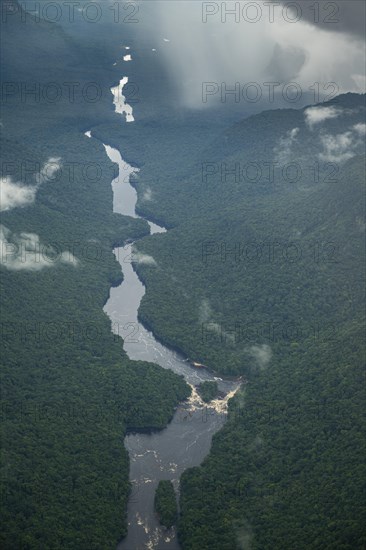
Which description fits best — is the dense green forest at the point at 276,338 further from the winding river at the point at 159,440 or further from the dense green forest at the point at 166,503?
the winding river at the point at 159,440

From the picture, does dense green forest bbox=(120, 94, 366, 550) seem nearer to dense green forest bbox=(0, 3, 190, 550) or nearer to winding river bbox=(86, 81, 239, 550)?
winding river bbox=(86, 81, 239, 550)

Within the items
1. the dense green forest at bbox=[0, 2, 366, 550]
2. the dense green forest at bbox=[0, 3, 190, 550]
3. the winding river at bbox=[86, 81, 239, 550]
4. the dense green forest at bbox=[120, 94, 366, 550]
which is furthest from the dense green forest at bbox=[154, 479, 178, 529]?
the dense green forest at bbox=[0, 3, 190, 550]

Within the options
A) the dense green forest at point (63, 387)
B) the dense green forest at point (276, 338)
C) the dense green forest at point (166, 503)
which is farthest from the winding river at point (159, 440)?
the dense green forest at point (276, 338)

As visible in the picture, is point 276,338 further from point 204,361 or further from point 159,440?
point 159,440

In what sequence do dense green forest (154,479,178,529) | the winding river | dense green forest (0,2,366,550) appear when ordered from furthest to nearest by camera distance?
1. dense green forest (154,479,178,529)
2. the winding river
3. dense green forest (0,2,366,550)

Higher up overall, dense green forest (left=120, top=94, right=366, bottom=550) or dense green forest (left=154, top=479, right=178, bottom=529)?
dense green forest (left=120, top=94, right=366, bottom=550)

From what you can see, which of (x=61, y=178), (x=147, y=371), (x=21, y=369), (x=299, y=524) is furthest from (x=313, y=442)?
(x=61, y=178)

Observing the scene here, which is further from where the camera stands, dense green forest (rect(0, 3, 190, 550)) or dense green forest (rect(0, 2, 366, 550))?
dense green forest (rect(0, 2, 366, 550))

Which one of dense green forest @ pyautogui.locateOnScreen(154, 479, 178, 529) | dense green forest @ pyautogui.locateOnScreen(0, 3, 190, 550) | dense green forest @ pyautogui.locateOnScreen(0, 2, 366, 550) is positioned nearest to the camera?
dense green forest @ pyautogui.locateOnScreen(0, 3, 190, 550)
